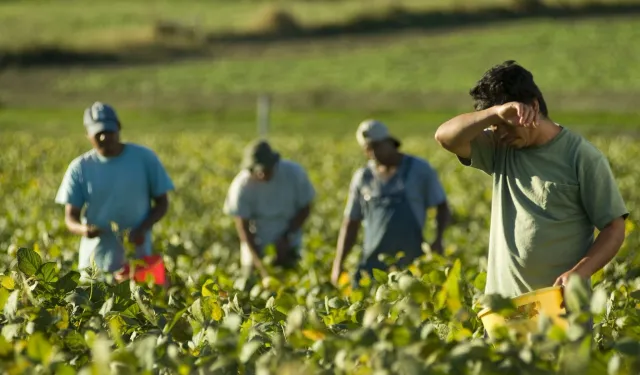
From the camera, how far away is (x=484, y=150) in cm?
473

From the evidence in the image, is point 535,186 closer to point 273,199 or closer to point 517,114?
point 517,114

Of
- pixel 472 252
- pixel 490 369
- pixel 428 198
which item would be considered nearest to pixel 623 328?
pixel 490 369

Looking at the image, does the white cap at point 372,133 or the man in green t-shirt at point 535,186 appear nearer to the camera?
the man in green t-shirt at point 535,186

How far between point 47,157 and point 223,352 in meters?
15.7

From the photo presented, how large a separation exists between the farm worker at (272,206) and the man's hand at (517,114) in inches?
177

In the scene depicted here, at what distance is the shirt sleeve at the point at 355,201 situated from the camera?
7.89 m

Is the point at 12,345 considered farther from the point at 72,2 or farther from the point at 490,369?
the point at 72,2

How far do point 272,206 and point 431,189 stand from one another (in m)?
1.50

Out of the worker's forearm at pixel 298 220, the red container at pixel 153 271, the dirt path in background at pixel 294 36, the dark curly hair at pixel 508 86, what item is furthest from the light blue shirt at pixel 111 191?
the dirt path in background at pixel 294 36

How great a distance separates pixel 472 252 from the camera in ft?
32.5

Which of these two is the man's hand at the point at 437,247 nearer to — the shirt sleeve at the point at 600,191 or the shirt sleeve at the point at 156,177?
the shirt sleeve at the point at 156,177

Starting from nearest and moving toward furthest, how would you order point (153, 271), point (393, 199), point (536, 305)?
point (536, 305) < point (153, 271) < point (393, 199)

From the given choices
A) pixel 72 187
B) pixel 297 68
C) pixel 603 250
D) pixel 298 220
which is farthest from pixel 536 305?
pixel 297 68

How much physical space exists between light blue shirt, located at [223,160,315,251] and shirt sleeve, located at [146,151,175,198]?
5.03ft
